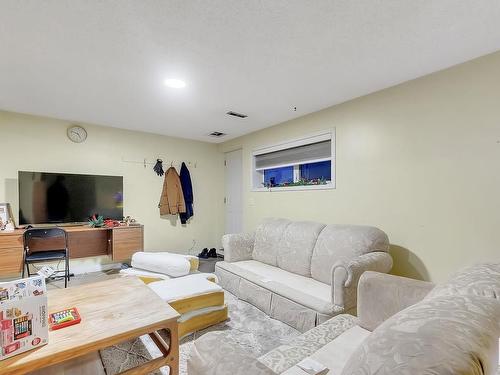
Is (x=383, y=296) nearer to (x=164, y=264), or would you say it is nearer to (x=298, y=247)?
(x=298, y=247)

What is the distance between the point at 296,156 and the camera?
362 centimetres

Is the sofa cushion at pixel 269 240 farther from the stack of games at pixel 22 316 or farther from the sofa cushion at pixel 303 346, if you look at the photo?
the stack of games at pixel 22 316

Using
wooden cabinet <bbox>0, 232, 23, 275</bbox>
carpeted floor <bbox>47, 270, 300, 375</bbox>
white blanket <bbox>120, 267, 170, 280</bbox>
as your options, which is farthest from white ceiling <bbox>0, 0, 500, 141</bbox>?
carpeted floor <bbox>47, 270, 300, 375</bbox>

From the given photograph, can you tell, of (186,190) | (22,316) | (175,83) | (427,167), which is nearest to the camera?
(22,316)

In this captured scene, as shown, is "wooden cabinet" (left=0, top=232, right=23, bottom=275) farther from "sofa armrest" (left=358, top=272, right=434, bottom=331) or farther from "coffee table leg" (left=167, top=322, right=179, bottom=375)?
"sofa armrest" (left=358, top=272, right=434, bottom=331)

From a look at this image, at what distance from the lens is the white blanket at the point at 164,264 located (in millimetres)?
2807

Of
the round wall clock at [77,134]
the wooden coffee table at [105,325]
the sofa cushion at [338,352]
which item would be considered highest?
the round wall clock at [77,134]

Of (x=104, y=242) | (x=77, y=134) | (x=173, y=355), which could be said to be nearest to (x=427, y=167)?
(x=173, y=355)

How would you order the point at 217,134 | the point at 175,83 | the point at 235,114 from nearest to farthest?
the point at 175,83 → the point at 235,114 → the point at 217,134

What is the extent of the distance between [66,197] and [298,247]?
3.09 m

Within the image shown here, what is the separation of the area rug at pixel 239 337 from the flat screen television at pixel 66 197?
227 cm

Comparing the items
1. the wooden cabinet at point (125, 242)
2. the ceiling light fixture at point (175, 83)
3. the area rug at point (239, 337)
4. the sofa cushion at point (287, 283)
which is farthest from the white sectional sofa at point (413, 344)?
the wooden cabinet at point (125, 242)

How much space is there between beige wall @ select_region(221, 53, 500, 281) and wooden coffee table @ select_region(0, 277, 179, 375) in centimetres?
216

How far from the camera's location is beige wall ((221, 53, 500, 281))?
2.02 metres
